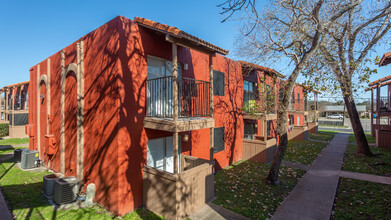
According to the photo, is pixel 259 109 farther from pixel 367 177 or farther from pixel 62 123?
pixel 62 123

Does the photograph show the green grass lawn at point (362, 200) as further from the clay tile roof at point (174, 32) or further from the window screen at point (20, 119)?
the window screen at point (20, 119)

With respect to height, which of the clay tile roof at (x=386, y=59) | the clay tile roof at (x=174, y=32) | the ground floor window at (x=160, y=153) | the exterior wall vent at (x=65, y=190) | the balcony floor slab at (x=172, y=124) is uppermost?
the clay tile roof at (x=386, y=59)

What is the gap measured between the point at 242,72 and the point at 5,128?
80.2 ft

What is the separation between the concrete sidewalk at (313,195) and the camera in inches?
220

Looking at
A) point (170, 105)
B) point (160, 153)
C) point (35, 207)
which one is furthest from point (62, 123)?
point (170, 105)

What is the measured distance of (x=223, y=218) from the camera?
17.7 feet

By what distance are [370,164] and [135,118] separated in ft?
41.3

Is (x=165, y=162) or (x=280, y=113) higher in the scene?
(x=280, y=113)

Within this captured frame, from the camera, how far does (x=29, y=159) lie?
934cm

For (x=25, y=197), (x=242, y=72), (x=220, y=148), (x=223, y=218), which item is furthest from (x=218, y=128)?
(x=25, y=197)

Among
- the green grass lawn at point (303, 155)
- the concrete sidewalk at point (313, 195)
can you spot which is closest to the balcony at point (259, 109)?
the green grass lawn at point (303, 155)

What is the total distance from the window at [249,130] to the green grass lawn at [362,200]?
5.66 m

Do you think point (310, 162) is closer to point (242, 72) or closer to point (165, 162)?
point (242, 72)

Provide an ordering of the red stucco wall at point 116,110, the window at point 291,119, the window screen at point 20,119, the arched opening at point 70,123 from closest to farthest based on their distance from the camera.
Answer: the red stucco wall at point 116,110
the arched opening at point 70,123
the window screen at point 20,119
the window at point 291,119
